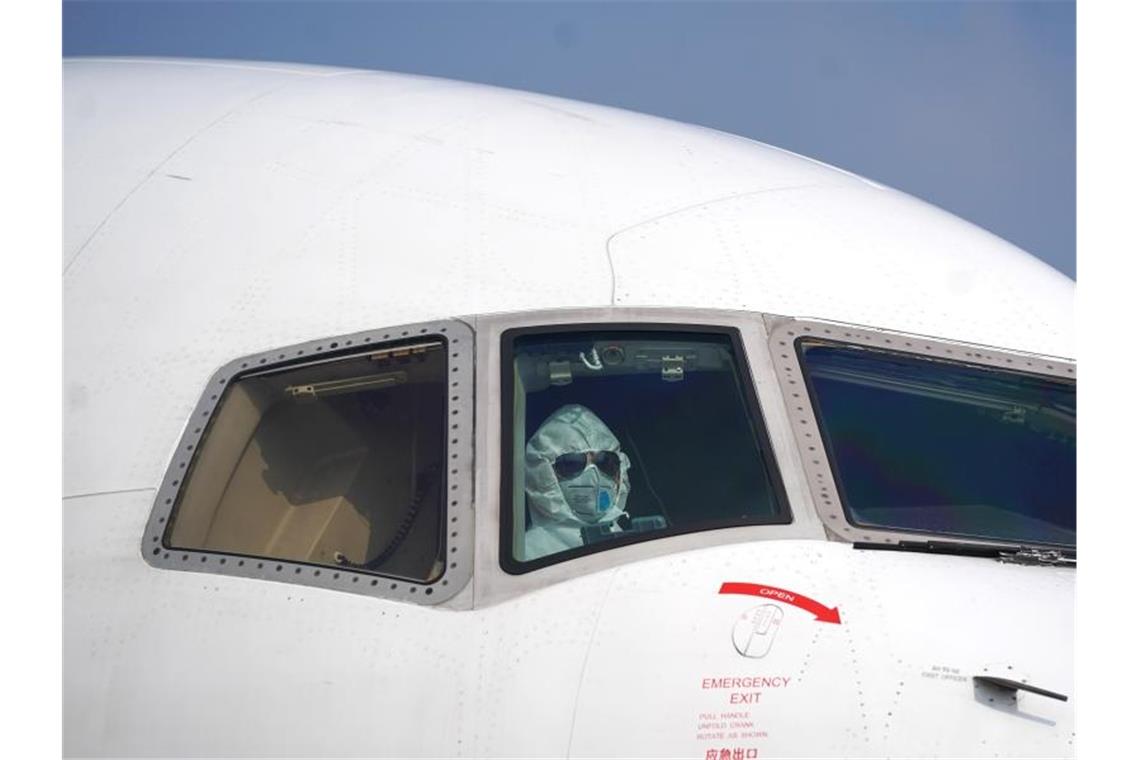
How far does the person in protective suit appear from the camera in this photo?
5.82 m

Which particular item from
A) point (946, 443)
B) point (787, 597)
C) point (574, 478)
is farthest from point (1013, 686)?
point (574, 478)

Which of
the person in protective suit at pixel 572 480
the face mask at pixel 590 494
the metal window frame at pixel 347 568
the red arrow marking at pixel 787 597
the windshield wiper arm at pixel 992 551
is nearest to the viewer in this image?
the red arrow marking at pixel 787 597

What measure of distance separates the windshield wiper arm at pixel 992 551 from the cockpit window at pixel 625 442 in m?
0.52

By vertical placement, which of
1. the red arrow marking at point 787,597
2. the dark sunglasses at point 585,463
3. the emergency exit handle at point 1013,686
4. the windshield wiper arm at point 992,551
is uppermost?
the dark sunglasses at point 585,463

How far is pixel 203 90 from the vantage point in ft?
25.9

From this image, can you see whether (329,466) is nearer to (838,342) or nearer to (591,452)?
(591,452)

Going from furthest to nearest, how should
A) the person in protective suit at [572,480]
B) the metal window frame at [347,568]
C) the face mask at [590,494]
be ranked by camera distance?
the face mask at [590,494] < the person in protective suit at [572,480] < the metal window frame at [347,568]

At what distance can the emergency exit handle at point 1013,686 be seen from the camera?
205 inches

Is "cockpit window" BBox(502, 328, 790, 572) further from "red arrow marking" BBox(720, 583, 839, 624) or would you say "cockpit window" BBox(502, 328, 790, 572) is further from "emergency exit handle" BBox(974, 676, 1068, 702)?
"emergency exit handle" BBox(974, 676, 1068, 702)

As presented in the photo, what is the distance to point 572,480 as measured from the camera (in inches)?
236

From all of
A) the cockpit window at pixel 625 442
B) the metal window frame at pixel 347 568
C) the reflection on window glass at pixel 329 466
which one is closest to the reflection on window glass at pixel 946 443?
the cockpit window at pixel 625 442

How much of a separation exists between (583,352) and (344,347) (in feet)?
3.67

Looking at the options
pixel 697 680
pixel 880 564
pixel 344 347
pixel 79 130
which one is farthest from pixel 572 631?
pixel 79 130

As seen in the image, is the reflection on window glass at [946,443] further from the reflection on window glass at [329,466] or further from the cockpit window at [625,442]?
the reflection on window glass at [329,466]
